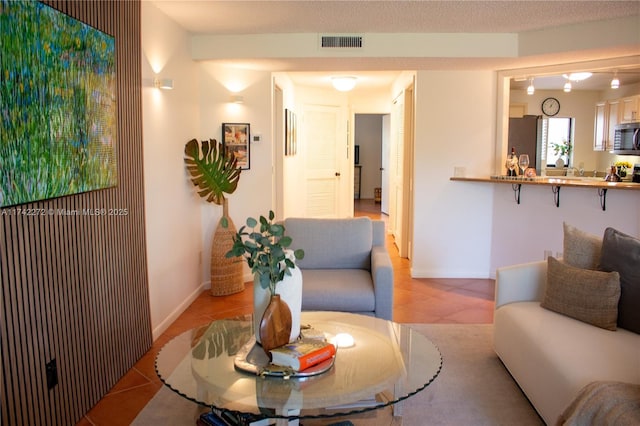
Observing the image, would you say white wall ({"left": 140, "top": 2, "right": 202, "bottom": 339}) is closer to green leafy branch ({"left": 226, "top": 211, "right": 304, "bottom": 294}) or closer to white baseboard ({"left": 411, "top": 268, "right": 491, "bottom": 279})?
green leafy branch ({"left": 226, "top": 211, "right": 304, "bottom": 294})

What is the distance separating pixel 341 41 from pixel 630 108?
Answer: 2.92m

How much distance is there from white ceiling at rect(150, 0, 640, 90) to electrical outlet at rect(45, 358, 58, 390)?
2.54 metres

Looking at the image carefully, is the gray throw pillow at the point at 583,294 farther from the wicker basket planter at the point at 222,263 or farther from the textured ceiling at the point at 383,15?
the wicker basket planter at the point at 222,263

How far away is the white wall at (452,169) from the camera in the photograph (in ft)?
18.2

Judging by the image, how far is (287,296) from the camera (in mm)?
2414

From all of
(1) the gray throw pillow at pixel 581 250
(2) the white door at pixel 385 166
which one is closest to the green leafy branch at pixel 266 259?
(1) the gray throw pillow at pixel 581 250

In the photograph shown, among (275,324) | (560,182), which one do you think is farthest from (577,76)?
(275,324)

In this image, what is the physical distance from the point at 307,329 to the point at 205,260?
9.54ft

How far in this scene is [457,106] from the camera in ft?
18.3

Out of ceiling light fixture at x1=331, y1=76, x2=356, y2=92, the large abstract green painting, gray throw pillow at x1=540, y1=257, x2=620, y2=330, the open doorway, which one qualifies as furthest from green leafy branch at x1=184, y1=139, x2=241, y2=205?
the open doorway

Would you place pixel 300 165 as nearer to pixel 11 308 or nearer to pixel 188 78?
pixel 188 78


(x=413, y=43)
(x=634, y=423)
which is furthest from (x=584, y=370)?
(x=413, y=43)

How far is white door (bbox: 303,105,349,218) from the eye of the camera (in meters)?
9.00

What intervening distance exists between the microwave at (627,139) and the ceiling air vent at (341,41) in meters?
2.87
